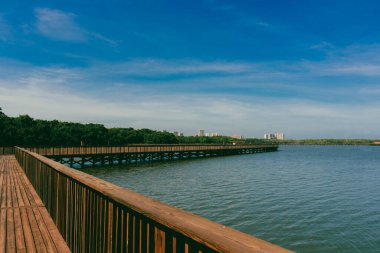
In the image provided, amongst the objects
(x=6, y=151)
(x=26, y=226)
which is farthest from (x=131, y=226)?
(x=6, y=151)

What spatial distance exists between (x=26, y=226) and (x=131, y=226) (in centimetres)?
432

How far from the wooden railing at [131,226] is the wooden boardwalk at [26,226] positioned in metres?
0.28

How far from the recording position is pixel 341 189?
23.8 metres

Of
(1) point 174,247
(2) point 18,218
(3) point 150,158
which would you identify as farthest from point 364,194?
(3) point 150,158

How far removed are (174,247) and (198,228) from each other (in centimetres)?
30

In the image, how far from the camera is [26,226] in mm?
5895

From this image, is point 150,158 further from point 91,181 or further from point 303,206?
point 91,181

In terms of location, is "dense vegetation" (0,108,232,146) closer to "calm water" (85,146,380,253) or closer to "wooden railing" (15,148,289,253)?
"calm water" (85,146,380,253)

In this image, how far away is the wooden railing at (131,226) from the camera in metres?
1.64

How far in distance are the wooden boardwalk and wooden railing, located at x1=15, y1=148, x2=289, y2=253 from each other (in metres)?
0.28

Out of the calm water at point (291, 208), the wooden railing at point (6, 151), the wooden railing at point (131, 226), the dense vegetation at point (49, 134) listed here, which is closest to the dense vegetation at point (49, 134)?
the dense vegetation at point (49, 134)

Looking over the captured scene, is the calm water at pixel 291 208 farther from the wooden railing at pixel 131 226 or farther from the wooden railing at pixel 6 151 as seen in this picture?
the wooden railing at pixel 6 151

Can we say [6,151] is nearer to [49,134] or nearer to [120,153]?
[120,153]

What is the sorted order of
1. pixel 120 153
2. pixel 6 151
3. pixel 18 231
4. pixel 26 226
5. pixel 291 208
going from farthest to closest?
pixel 120 153 → pixel 6 151 → pixel 291 208 → pixel 26 226 → pixel 18 231
